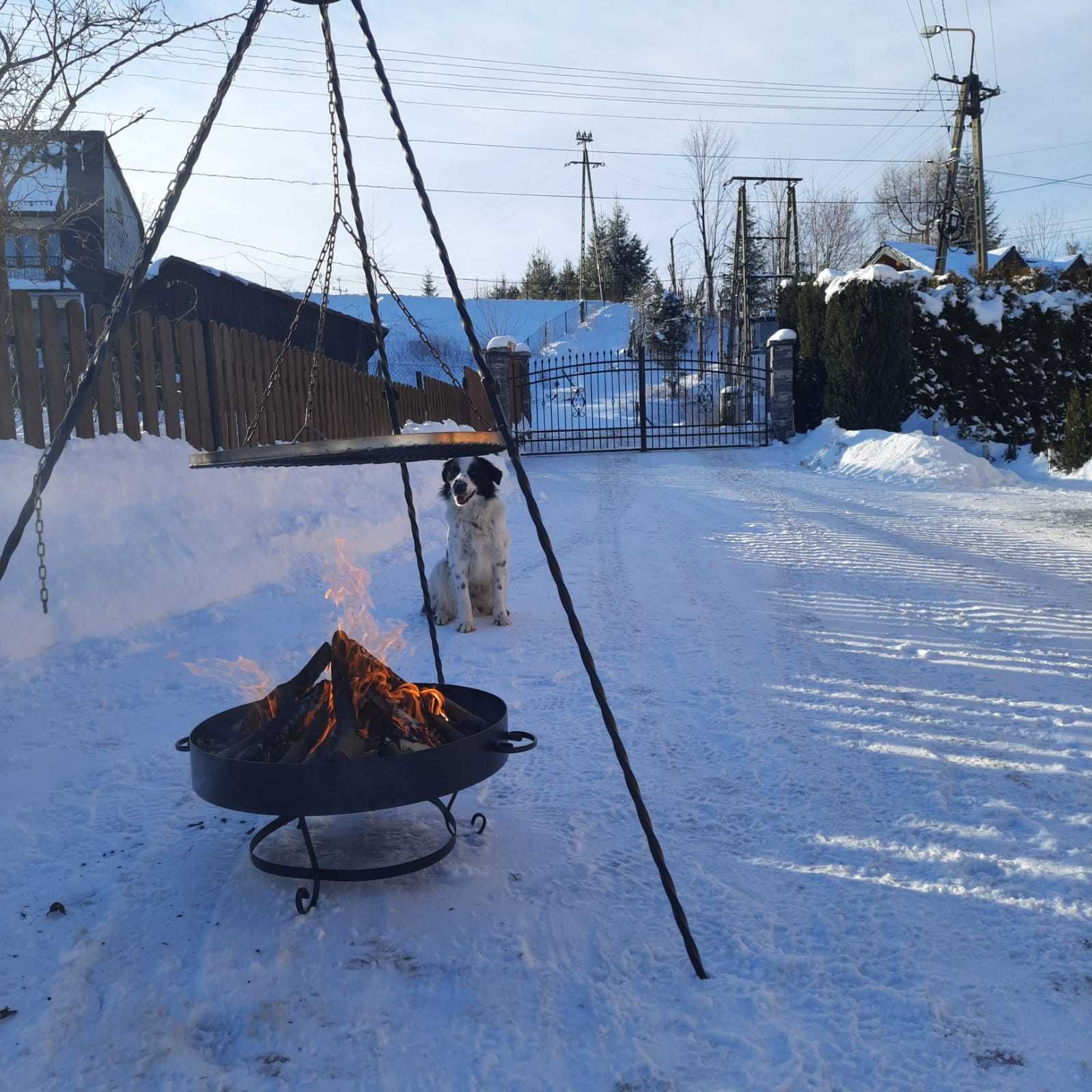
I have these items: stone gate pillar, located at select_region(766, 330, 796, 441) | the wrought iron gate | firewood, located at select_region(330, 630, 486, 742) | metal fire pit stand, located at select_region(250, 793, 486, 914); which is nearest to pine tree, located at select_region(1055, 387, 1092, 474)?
stone gate pillar, located at select_region(766, 330, 796, 441)

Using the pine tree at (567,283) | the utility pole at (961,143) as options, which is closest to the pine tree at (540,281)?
the pine tree at (567,283)

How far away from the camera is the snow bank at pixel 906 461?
506 inches

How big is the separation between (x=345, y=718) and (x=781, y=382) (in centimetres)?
1820

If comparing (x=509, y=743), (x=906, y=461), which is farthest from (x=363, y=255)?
(x=906, y=461)

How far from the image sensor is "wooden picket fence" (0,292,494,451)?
601 centimetres

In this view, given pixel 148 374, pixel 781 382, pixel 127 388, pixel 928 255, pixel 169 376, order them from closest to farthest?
pixel 127 388 < pixel 148 374 < pixel 169 376 < pixel 781 382 < pixel 928 255

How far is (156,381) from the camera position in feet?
25.6

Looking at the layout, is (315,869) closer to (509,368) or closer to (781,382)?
(781,382)

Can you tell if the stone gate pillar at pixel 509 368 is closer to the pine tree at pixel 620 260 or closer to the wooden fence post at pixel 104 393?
the wooden fence post at pixel 104 393

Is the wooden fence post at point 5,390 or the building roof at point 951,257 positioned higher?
the building roof at point 951,257

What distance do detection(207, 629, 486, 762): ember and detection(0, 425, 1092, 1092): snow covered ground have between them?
16.0 inches

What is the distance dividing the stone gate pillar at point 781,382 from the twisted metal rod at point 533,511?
17.8 meters

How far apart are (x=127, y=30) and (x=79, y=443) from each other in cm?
1088

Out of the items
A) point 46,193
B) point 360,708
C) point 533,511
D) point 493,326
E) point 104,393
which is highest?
point 46,193
